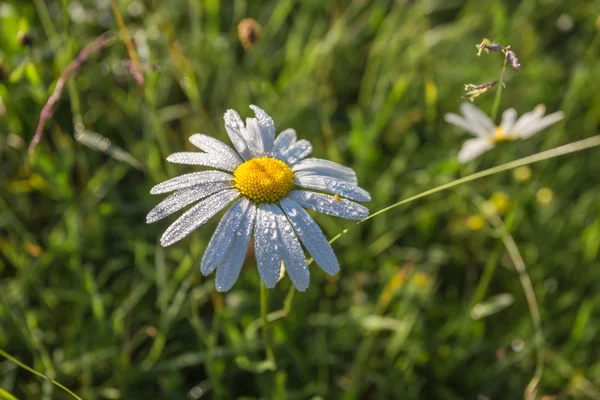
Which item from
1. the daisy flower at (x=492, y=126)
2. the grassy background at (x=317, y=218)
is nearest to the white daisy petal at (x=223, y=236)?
the grassy background at (x=317, y=218)

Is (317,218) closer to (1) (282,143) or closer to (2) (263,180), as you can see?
(1) (282,143)

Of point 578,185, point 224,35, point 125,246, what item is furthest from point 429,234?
point 224,35

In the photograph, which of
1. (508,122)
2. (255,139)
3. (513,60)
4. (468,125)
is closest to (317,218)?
(468,125)

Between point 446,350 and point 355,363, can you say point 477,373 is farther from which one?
point 355,363

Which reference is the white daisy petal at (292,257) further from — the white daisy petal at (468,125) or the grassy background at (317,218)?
the white daisy petal at (468,125)

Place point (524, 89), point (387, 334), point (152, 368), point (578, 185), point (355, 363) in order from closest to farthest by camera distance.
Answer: point (152, 368), point (355, 363), point (387, 334), point (578, 185), point (524, 89)

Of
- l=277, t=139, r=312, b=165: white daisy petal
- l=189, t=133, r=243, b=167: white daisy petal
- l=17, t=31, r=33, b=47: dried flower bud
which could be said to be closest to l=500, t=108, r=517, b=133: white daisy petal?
l=277, t=139, r=312, b=165: white daisy petal

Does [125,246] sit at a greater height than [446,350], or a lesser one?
greater
